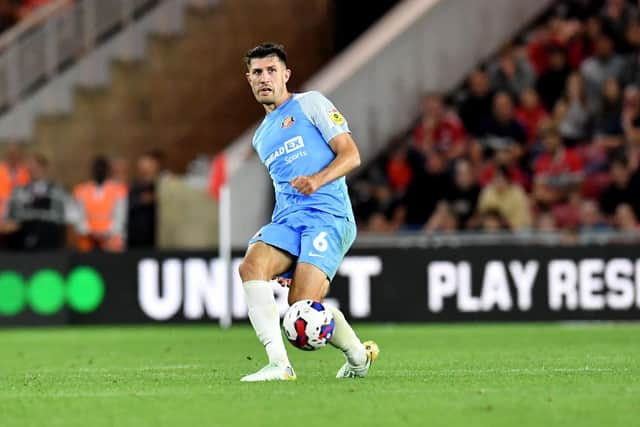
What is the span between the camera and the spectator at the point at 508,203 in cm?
1895

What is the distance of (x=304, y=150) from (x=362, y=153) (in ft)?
43.8

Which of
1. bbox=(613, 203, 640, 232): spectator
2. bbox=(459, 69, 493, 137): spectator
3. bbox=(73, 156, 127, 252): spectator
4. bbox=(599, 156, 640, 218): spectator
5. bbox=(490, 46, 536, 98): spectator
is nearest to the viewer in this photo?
bbox=(613, 203, 640, 232): spectator

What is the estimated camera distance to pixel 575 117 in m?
20.4

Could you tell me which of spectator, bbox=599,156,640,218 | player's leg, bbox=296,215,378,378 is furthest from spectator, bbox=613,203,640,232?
player's leg, bbox=296,215,378,378

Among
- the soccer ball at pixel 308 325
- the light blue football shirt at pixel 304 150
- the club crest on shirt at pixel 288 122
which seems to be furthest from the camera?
the club crest on shirt at pixel 288 122

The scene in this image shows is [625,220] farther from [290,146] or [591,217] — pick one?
[290,146]

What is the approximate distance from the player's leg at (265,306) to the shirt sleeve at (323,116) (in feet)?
2.54

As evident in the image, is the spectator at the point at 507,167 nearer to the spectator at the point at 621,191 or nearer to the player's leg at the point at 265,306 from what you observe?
the spectator at the point at 621,191

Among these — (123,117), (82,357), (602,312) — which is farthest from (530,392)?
(123,117)

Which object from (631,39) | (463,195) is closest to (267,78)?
(463,195)

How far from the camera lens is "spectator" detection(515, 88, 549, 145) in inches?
821

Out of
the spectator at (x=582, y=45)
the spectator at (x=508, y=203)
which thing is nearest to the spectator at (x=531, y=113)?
the spectator at (x=582, y=45)

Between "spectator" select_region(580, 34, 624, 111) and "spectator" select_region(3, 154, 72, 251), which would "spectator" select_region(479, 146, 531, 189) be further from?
"spectator" select_region(3, 154, 72, 251)

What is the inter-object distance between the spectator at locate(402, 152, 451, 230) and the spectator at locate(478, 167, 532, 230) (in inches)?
49.6
